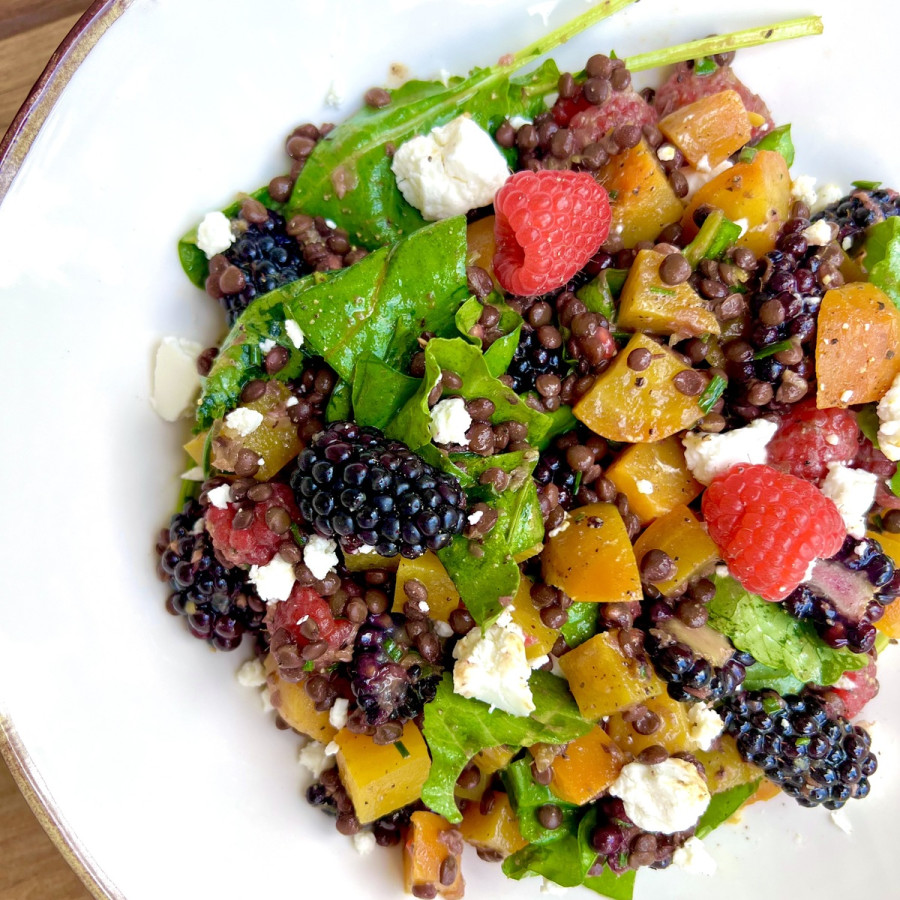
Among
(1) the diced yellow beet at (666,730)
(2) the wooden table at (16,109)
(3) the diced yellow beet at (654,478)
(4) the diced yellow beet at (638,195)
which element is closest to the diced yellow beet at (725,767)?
(1) the diced yellow beet at (666,730)

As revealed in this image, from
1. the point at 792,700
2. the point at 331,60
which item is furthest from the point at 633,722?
the point at 331,60

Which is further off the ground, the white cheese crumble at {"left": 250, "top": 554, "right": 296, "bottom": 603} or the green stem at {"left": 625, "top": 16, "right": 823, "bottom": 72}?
the green stem at {"left": 625, "top": 16, "right": 823, "bottom": 72}

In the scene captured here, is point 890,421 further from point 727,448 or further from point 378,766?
point 378,766

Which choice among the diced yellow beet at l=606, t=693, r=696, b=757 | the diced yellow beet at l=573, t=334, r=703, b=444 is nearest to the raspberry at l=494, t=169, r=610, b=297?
the diced yellow beet at l=573, t=334, r=703, b=444

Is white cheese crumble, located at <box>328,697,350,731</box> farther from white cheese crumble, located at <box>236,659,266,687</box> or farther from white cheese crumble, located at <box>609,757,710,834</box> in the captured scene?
white cheese crumble, located at <box>609,757,710,834</box>

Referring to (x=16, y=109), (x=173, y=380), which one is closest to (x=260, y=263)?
(x=173, y=380)

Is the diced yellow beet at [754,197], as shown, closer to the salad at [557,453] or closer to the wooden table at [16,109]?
the salad at [557,453]

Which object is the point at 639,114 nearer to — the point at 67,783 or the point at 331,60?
the point at 331,60
